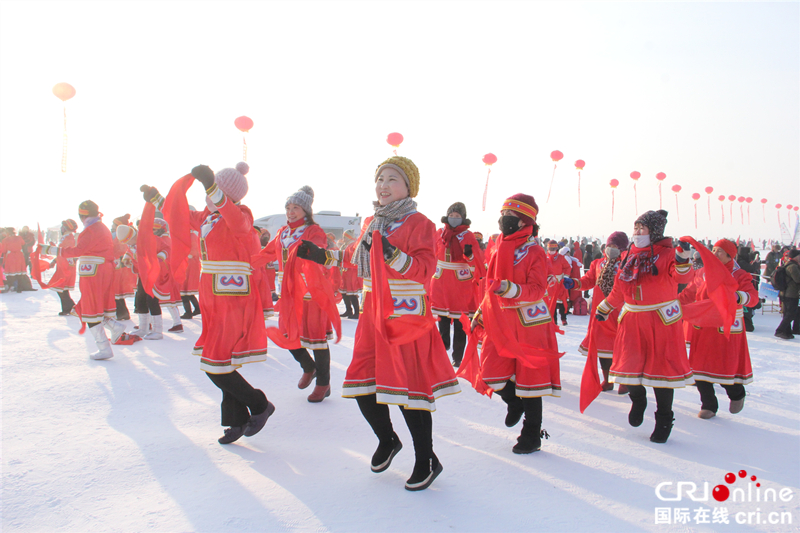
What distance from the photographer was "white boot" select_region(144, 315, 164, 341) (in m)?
7.33

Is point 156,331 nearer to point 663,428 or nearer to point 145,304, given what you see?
point 145,304

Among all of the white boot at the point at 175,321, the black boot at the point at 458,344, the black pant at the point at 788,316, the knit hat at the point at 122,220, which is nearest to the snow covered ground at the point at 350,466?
the black boot at the point at 458,344

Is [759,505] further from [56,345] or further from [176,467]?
[56,345]

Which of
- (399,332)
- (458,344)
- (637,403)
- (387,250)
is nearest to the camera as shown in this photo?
(387,250)

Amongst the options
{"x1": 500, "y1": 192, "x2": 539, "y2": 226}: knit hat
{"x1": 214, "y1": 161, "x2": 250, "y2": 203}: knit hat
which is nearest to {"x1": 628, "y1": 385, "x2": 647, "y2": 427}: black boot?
{"x1": 500, "y1": 192, "x2": 539, "y2": 226}: knit hat

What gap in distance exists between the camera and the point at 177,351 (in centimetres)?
651

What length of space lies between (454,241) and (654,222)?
8.30 feet

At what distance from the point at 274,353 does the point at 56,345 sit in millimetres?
3311

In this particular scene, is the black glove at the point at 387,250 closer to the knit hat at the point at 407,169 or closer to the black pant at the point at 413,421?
the knit hat at the point at 407,169

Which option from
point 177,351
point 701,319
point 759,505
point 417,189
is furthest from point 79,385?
point 701,319

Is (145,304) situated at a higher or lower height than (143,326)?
Result: higher

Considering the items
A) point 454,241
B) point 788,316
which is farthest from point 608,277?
point 788,316

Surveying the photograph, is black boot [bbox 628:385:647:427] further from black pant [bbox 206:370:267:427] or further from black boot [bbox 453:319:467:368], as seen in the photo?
black pant [bbox 206:370:267:427]

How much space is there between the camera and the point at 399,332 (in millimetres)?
2568
